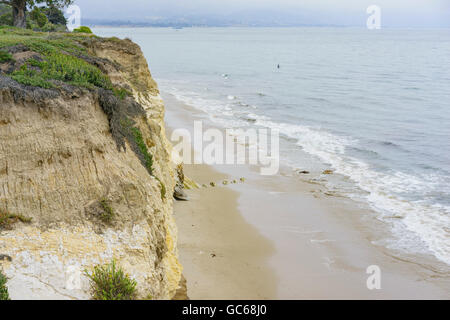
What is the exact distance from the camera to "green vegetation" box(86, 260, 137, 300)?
21.7ft

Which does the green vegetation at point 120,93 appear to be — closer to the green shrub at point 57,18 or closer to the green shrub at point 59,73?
the green shrub at point 59,73

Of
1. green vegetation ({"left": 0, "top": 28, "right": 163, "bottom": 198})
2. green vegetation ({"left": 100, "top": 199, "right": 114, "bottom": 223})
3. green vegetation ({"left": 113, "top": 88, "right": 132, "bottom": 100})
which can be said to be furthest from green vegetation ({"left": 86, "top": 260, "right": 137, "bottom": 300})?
green vegetation ({"left": 113, "top": 88, "right": 132, "bottom": 100})

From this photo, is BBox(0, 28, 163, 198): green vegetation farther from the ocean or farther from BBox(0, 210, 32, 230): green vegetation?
the ocean

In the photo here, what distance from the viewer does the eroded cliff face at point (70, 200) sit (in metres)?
6.94

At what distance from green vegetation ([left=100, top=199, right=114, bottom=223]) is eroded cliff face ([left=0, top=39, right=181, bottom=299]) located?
0.07 meters

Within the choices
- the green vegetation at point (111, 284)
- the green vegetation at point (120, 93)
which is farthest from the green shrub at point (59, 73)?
the green vegetation at point (111, 284)

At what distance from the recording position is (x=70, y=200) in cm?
778

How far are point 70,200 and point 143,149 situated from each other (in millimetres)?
2681

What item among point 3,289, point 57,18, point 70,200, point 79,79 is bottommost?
point 3,289

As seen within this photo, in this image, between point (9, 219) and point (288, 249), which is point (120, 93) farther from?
point (288, 249)

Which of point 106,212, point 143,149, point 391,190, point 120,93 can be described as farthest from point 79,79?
point 391,190

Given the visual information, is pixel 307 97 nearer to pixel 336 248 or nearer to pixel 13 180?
pixel 336 248

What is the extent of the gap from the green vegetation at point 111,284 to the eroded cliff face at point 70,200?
0.56 feet

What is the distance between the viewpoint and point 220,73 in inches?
2527
